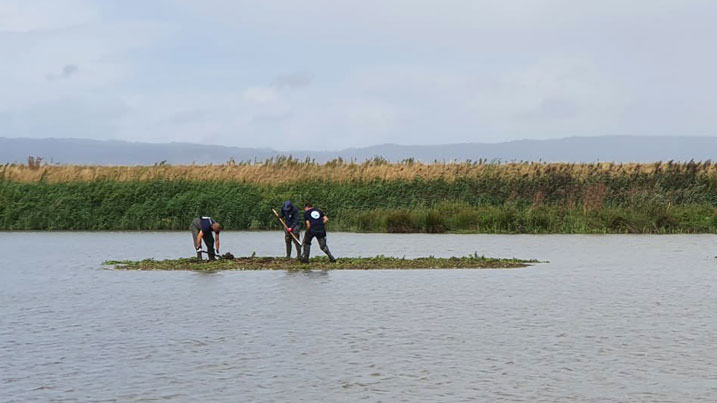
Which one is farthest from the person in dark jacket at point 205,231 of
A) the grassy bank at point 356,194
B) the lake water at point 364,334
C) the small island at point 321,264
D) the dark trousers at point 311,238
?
the grassy bank at point 356,194

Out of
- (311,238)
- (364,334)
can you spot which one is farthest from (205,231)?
(364,334)

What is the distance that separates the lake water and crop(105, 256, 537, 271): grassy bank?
275 mm

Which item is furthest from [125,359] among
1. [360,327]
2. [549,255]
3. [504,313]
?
[549,255]

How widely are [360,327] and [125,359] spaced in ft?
14.1

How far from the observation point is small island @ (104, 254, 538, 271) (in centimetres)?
2775

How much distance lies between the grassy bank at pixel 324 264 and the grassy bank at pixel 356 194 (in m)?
14.9

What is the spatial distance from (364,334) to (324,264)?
11.0 m

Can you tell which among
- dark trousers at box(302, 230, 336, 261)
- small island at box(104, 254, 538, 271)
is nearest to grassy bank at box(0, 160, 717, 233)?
small island at box(104, 254, 538, 271)

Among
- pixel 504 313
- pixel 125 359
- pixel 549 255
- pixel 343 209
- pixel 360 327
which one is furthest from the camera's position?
pixel 343 209

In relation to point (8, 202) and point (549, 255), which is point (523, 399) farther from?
point (8, 202)

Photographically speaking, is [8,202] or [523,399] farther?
[8,202]

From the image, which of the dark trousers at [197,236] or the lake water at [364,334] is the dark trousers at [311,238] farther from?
the dark trousers at [197,236]

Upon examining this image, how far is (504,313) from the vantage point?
19.5m

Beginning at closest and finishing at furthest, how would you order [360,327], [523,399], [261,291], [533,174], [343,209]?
[523,399] < [360,327] < [261,291] < [343,209] < [533,174]
